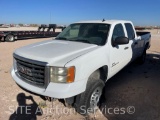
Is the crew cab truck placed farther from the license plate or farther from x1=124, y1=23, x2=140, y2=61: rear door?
x1=124, y1=23, x2=140, y2=61: rear door

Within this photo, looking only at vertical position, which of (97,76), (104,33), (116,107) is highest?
(104,33)

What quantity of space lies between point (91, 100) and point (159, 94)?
225cm

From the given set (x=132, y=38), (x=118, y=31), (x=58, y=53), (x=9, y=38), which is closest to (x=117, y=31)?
(x=118, y=31)

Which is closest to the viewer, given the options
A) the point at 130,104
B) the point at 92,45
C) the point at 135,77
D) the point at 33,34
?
the point at 92,45

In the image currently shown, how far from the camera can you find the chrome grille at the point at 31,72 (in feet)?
11.0

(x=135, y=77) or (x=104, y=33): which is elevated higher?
(x=104, y=33)

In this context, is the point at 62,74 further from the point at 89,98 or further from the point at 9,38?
the point at 9,38

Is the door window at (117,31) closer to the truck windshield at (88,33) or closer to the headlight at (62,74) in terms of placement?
the truck windshield at (88,33)

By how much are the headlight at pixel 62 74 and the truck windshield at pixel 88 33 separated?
141 cm

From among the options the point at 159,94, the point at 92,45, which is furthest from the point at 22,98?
the point at 159,94

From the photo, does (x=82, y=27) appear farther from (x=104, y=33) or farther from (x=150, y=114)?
(x=150, y=114)

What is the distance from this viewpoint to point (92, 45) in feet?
13.7

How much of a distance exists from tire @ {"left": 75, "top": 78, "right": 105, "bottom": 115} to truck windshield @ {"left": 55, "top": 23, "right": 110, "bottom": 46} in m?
1.02

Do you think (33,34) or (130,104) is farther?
(33,34)
